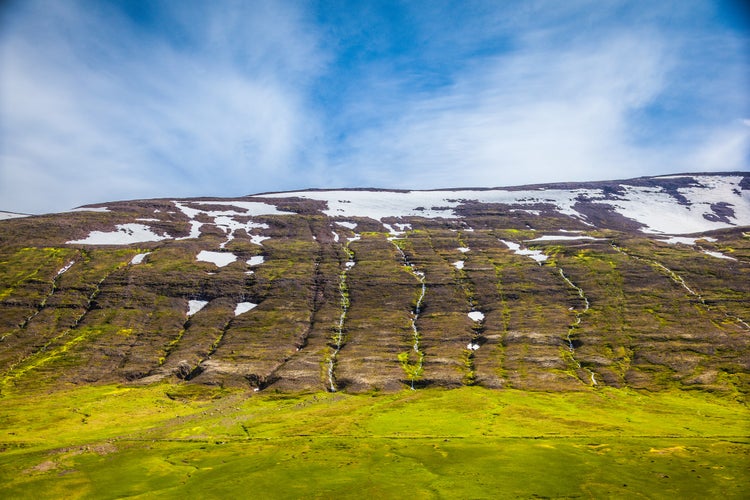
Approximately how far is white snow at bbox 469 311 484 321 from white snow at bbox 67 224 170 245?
120 m

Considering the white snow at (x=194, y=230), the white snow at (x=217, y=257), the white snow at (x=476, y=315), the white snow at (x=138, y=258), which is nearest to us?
the white snow at (x=476, y=315)

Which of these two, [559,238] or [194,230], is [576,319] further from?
[194,230]

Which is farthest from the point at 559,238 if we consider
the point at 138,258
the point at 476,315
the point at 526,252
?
the point at 138,258

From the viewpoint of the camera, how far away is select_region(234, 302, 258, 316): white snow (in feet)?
408

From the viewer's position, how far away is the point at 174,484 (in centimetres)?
4428

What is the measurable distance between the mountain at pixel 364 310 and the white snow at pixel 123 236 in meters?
1.05

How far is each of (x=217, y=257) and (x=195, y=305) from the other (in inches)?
1227

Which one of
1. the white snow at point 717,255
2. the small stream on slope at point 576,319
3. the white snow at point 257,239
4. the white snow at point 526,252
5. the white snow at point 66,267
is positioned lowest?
the small stream on slope at point 576,319

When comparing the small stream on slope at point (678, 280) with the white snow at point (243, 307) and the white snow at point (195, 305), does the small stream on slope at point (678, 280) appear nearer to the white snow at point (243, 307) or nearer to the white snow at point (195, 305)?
the white snow at point (243, 307)

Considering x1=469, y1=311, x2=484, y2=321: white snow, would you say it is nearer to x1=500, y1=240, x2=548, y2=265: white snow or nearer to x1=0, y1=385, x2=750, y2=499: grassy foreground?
x1=0, y1=385, x2=750, y2=499: grassy foreground

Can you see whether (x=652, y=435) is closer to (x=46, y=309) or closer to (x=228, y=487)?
(x=228, y=487)

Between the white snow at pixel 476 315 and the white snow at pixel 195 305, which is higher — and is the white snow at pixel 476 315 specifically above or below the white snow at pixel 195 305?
below

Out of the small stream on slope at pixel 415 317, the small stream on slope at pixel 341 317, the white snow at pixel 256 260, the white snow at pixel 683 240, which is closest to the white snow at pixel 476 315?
the small stream on slope at pixel 415 317

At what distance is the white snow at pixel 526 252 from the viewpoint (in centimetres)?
15889
